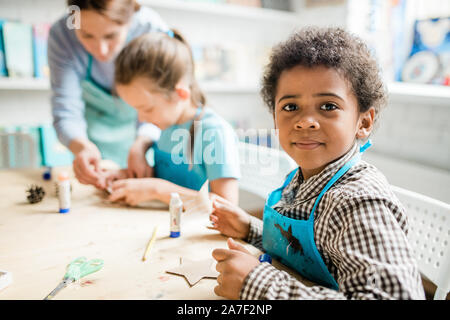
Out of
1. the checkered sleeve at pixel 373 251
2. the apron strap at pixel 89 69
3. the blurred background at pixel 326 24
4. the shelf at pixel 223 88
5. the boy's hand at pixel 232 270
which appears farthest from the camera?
the shelf at pixel 223 88

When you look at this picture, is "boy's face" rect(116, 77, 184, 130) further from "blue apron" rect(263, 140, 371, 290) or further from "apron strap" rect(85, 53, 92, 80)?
"blue apron" rect(263, 140, 371, 290)

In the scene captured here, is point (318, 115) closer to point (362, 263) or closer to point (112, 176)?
point (362, 263)

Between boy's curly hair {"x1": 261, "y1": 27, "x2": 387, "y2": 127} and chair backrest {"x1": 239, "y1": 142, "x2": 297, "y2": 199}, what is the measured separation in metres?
0.46

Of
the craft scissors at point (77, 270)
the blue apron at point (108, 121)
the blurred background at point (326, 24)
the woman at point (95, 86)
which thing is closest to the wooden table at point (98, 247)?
the craft scissors at point (77, 270)

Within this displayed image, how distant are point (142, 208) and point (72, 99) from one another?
710mm

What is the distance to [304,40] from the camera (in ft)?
2.75

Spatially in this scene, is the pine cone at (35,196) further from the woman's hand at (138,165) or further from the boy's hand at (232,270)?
the boy's hand at (232,270)

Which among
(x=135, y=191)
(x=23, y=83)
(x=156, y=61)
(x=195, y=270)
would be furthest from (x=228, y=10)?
(x=195, y=270)

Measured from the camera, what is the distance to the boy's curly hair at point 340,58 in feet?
2.56

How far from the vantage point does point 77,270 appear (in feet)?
2.36

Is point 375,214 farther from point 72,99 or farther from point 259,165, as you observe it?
point 72,99

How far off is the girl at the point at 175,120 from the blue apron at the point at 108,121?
419 millimetres

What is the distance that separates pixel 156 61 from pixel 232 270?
769 mm
